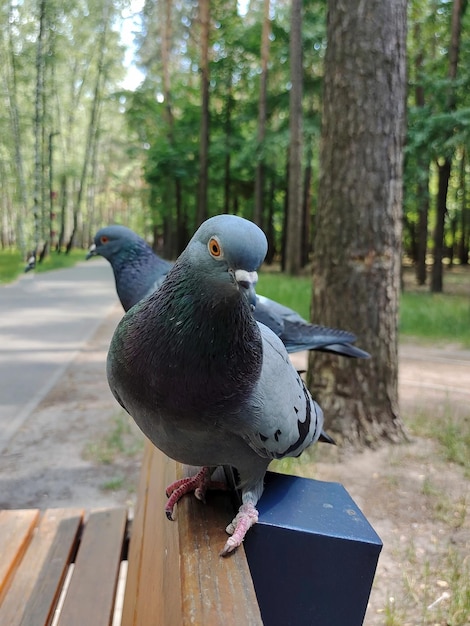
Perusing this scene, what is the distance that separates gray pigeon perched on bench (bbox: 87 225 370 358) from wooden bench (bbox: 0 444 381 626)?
78cm

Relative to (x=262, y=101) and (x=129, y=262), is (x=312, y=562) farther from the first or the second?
(x=262, y=101)

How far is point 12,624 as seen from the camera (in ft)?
5.53

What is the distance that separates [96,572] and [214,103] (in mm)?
22836

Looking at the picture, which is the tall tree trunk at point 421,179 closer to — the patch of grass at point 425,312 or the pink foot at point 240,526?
the patch of grass at point 425,312

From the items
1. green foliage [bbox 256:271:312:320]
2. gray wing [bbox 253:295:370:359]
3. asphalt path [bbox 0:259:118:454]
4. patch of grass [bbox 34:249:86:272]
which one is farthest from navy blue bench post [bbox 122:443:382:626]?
patch of grass [bbox 34:249:86:272]

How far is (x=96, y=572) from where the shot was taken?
193cm

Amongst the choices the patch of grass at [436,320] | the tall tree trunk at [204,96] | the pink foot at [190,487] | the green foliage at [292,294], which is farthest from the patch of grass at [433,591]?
the tall tree trunk at [204,96]

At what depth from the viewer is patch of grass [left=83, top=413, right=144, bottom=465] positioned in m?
4.22

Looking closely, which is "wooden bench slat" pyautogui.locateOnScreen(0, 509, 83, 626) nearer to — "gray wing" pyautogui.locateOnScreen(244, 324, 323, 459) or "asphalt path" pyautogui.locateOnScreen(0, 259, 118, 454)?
"gray wing" pyautogui.locateOnScreen(244, 324, 323, 459)

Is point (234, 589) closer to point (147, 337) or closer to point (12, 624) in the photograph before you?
point (147, 337)

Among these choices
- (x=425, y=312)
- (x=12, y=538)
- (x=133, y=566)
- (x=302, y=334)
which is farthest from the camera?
(x=425, y=312)

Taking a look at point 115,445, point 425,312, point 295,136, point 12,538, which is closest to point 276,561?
point 12,538

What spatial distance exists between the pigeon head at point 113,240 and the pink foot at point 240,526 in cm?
271

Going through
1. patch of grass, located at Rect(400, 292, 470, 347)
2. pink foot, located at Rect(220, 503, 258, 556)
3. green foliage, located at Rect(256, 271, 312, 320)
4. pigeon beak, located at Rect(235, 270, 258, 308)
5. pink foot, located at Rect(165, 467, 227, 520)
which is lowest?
patch of grass, located at Rect(400, 292, 470, 347)
